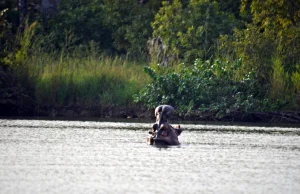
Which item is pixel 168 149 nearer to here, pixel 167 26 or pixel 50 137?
pixel 50 137

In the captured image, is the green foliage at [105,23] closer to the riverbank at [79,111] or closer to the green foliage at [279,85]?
the riverbank at [79,111]

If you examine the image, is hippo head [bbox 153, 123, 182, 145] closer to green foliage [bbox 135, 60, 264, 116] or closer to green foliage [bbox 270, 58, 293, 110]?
green foliage [bbox 135, 60, 264, 116]

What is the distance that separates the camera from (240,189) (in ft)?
42.9

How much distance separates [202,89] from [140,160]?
11104 mm

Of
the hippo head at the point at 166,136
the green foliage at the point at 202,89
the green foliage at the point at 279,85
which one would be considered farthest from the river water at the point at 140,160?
the green foliage at the point at 279,85

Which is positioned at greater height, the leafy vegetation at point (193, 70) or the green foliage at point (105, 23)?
the green foliage at point (105, 23)

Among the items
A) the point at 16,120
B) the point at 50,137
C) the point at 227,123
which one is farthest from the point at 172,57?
the point at 50,137

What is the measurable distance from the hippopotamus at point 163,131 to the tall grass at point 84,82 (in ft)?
30.0

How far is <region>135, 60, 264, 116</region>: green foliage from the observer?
26406 mm

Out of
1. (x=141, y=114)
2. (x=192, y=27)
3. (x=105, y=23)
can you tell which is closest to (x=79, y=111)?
(x=141, y=114)

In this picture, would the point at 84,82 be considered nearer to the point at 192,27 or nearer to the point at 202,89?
the point at 202,89

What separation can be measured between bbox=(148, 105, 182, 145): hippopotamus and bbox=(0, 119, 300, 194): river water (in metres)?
0.26

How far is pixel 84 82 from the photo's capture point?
93.0ft

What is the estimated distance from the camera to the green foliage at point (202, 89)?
26406mm
